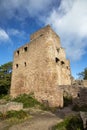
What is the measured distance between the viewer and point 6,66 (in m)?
25.1

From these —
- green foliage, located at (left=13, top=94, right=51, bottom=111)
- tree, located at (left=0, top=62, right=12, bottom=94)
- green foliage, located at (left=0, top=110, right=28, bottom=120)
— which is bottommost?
green foliage, located at (left=0, top=110, right=28, bottom=120)

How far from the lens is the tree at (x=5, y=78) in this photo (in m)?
22.8

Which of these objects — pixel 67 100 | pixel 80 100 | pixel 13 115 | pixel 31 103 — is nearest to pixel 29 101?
pixel 31 103

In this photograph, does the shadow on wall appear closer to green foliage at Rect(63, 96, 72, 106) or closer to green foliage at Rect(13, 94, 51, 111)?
green foliage at Rect(63, 96, 72, 106)

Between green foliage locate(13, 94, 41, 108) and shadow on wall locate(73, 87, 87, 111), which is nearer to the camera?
shadow on wall locate(73, 87, 87, 111)

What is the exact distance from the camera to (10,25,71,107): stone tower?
14.8m

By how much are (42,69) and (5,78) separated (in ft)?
33.6

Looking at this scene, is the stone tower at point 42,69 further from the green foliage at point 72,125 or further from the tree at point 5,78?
the green foliage at point 72,125

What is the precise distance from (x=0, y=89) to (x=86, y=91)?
15.1m

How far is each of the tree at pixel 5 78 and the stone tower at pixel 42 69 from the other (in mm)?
4299

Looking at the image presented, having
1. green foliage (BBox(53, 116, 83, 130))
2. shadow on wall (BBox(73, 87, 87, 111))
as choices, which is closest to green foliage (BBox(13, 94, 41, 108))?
shadow on wall (BBox(73, 87, 87, 111))

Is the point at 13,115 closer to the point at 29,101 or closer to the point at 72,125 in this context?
the point at 29,101

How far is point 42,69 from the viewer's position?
15867 millimetres

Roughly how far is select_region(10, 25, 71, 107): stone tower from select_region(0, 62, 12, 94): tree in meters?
4.30
